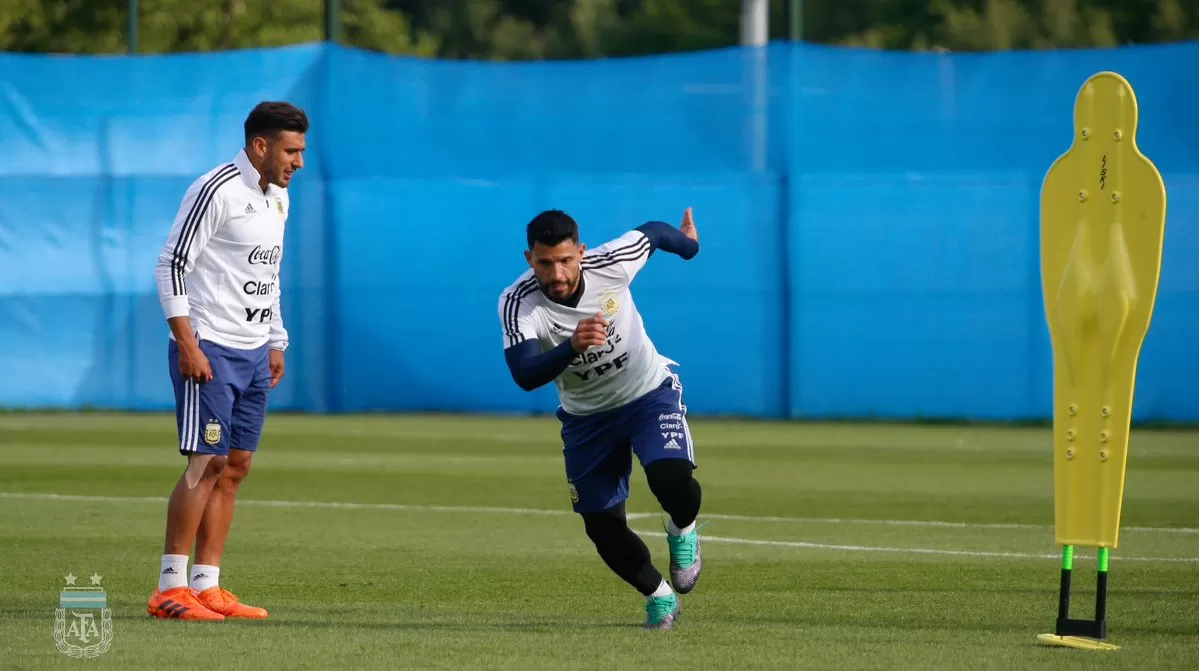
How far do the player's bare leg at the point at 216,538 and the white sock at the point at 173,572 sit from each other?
0.48ft

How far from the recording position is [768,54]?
21.1 metres

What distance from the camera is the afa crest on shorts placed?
680 centimetres

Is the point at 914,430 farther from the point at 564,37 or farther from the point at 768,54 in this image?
the point at 564,37

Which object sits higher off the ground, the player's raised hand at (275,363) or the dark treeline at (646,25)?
the dark treeline at (646,25)

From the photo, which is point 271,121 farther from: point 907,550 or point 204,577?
point 907,550

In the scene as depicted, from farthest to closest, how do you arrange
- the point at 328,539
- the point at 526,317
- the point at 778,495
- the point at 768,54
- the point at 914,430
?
the point at 768,54, the point at 914,430, the point at 778,495, the point at 328,539, the point at 526,317

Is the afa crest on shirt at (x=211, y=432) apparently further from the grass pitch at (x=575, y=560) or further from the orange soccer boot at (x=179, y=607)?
the grass pitch at (x=575, y=560)

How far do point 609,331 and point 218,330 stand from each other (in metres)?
1.58

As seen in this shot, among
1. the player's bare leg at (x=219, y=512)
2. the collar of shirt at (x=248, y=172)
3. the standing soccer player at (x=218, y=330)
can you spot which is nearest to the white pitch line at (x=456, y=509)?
the player's bare leg at (x=219, y=512)

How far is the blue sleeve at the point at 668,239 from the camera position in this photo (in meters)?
8.06

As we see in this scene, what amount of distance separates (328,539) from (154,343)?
11.8m

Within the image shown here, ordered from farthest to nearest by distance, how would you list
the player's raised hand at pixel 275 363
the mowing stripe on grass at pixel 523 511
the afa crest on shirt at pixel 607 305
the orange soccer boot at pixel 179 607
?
the mowing stripe on grass at pixel 523 511
the player's raised hand at pixel 275 363
the orange soccer boot at pixel 179 607
the afa crest on shirt at pixel 607 305

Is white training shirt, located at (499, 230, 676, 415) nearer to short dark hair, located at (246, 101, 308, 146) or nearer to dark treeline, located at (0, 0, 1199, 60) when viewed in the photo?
short dark hair, located at (246, 101, 308, 146)

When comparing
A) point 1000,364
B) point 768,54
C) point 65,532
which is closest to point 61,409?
point 768,54
